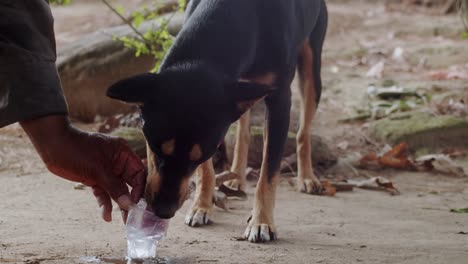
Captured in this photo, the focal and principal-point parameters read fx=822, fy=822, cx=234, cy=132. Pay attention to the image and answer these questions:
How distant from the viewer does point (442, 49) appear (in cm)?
1133

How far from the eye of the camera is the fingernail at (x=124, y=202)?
3221 mm

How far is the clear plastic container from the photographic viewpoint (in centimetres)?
362

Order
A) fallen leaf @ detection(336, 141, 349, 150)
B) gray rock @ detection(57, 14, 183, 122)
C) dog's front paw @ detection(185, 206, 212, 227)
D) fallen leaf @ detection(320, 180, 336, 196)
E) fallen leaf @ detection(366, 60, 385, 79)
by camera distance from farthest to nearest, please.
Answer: fallen leaf @ detection(366, 60, 385, 79) < gray rock @ detection(57, 14, 183, 122) < fallen leaf @ detection(336, 141, 349, 150) < fallen leaf @ detection(320, 180, 336, 196) < dog's front paw @ detection(185, 206, 212, 227)

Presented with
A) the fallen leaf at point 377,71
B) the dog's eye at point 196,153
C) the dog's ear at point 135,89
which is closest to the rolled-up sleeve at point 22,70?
the dog's ear at point 135,89

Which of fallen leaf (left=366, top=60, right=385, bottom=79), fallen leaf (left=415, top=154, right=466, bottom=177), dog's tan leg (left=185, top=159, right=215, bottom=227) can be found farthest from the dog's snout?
fallen leaf (left=366, top=60, right=385, bottom=79)

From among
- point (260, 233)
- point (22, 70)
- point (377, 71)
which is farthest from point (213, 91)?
point (377, 71)

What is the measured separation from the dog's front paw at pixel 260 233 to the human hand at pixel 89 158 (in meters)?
1.01

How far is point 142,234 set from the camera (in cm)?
369

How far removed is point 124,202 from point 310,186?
9.29 feet

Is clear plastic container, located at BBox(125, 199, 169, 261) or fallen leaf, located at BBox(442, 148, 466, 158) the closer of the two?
clear plastic container, located at BBox(125, 199, 169, 261)

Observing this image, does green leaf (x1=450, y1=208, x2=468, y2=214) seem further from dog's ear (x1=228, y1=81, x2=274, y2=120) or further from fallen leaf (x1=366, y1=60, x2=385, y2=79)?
fallen leaf (x1=366, y1=60, x2=385, y2=79)

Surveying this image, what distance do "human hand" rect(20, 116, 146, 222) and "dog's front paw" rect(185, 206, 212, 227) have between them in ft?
4.00

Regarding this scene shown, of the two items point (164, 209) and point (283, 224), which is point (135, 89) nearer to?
point (164, 209)

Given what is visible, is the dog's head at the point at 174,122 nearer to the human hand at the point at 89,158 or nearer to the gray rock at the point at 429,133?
the human hand at the point at 89,158
